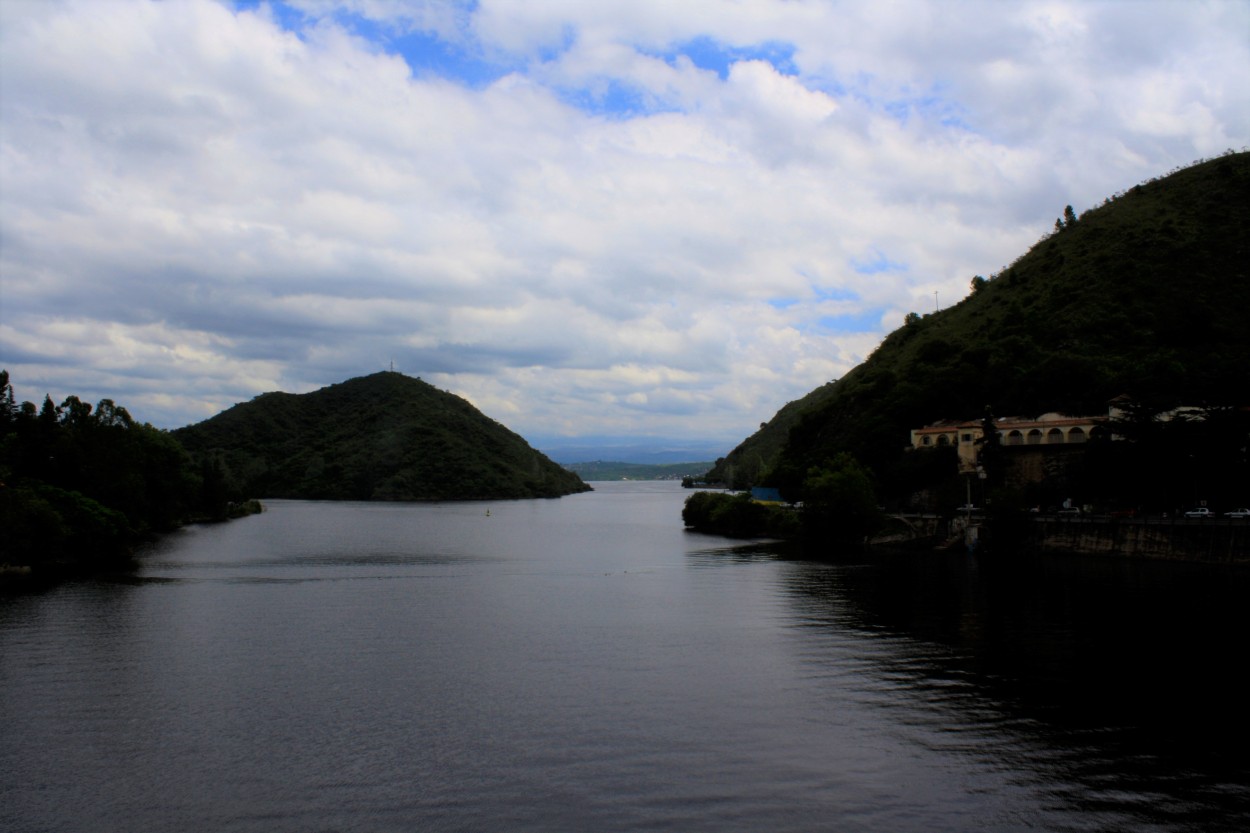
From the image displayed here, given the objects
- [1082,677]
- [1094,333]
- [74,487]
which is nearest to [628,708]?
[1082,677]

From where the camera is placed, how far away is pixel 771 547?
95.1 metres

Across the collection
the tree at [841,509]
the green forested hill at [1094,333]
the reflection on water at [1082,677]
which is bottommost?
the reflection on water at [1082,677]

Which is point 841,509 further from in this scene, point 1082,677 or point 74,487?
point 74,487

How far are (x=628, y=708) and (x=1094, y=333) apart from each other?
375 feet

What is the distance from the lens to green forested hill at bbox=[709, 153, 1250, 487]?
107 metres

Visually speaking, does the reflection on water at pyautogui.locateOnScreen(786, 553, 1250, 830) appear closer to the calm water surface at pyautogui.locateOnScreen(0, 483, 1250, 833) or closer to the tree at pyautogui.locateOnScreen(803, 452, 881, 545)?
the calm water surface at pyautogui.locateOnScreen(0, 483, 1250, 833)

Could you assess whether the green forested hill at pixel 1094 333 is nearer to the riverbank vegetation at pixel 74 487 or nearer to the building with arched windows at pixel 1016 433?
the building with arched windows at pixel 1016 433

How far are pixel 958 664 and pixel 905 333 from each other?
145665 millimetres

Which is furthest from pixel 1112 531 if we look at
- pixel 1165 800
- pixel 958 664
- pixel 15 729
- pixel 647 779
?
pixel 15 729

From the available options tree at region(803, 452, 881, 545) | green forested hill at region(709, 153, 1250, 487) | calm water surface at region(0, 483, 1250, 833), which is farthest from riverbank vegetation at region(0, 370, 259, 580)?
green forested hill at region(709, 153, 1250, 487)

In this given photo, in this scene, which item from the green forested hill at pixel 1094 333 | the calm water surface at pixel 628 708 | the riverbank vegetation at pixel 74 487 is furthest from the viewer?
the green forested hill at pixel 1094 333

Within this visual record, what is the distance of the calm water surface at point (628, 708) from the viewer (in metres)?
21.9

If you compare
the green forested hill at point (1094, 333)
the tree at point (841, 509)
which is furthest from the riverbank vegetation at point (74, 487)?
the green forested hill at point (1094, 333)

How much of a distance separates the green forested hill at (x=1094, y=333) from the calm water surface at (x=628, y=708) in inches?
2064
